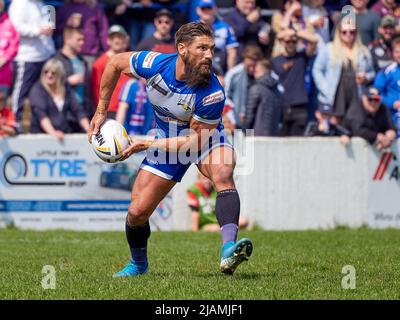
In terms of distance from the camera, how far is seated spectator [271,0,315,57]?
52.6 feet

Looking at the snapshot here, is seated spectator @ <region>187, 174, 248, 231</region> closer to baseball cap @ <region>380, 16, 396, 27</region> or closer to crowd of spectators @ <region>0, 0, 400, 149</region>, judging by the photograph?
crowd of spectators @ <region>0, 0, 400, 149</region>

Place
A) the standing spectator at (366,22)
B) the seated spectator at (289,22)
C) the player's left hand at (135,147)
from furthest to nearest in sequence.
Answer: the standing spectator at (366,22), the seated spectator at (289,22), the player's left hand at (135,147)

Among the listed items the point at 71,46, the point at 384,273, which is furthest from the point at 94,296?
the point at 71,46

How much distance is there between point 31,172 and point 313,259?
5.13 m

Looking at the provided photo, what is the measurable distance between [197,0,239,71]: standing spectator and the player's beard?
7614 mm

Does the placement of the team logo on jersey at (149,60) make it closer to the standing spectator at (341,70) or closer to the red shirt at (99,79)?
the red shirt at (99,79)

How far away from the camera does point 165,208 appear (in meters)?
14.1

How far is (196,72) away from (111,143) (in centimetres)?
85

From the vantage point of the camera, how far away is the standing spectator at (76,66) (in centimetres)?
1495

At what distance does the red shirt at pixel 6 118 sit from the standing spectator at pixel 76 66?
1134 mm

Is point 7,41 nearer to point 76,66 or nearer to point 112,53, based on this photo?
point 76,66

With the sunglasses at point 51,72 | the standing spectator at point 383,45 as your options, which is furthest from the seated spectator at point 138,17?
the standing spectator at point 383,45

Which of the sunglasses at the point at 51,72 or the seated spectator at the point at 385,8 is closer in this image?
the sunglasses at the point at 51,72

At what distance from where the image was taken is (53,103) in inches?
565
